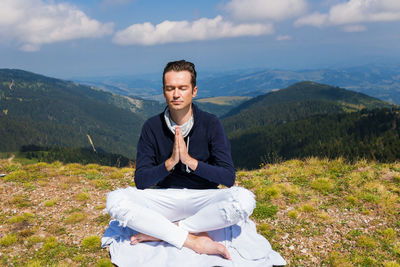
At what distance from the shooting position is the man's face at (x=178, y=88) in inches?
213

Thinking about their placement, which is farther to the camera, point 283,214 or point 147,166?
point 283,214

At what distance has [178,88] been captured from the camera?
544cm

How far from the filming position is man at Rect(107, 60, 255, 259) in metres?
5.19

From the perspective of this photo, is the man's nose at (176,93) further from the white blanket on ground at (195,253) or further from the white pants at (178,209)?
the white blanket on ground at (195,253)

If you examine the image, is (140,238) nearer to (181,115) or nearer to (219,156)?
(219,156)

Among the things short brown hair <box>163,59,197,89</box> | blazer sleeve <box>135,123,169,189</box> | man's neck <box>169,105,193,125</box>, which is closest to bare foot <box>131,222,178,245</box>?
blazer sleeve <box>135,123,169,189</box>

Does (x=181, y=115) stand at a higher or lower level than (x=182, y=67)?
lower

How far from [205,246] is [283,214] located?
13.0 ft

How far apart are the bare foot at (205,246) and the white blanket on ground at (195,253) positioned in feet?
0.31

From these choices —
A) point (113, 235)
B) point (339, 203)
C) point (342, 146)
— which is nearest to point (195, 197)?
point (113, 235)

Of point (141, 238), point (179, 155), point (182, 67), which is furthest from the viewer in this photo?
point (141, 238)

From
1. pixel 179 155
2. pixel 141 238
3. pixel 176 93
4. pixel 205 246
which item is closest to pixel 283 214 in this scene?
pixel 205 246

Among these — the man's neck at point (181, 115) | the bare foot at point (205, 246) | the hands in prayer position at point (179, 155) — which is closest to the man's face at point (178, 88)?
the man's neck at point (181, 115)

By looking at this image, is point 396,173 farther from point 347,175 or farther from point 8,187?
point 8,187
